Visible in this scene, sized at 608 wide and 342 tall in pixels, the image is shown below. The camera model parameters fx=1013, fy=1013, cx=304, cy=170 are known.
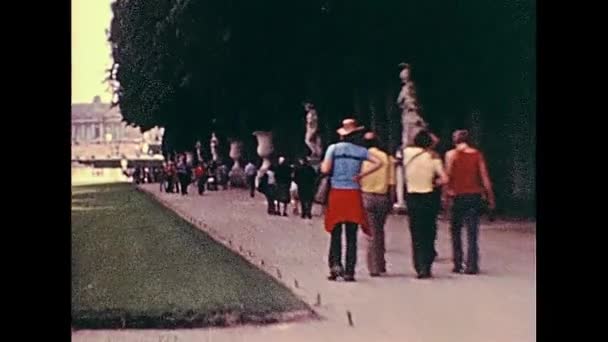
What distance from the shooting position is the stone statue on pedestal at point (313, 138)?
16.0 feet

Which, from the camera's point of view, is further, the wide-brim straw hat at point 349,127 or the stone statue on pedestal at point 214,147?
the stone statue on pedestal at point 214,147

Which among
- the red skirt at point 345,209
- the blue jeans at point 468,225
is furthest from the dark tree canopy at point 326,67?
the red skirt at point 345,209

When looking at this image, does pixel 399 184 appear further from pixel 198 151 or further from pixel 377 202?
pixel 198 151

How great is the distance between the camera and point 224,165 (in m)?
4.94

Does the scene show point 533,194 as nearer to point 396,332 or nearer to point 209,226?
point 396,332

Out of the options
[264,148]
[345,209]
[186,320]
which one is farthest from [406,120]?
[186,320]

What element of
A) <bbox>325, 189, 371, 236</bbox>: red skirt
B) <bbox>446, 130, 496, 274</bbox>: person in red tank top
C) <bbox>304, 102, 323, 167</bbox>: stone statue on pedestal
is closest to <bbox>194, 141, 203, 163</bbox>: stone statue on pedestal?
<bbox>304, 102, 323, 167</bbox>: stone statue on pedestal

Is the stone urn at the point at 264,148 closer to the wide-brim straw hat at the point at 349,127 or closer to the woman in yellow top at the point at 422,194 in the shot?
the wide-brim straw hat at the point at 349,127

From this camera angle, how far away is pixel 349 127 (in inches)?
191

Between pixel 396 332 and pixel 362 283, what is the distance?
0.28 metres

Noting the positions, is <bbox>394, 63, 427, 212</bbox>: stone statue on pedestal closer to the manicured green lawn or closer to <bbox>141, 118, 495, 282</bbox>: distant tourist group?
<bbox>141, 118, 495, 282</bbox>: distant tourist group

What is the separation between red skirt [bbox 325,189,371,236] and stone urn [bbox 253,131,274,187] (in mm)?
356

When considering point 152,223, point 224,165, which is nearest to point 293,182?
point 224,165

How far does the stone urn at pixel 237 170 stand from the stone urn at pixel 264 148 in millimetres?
92
